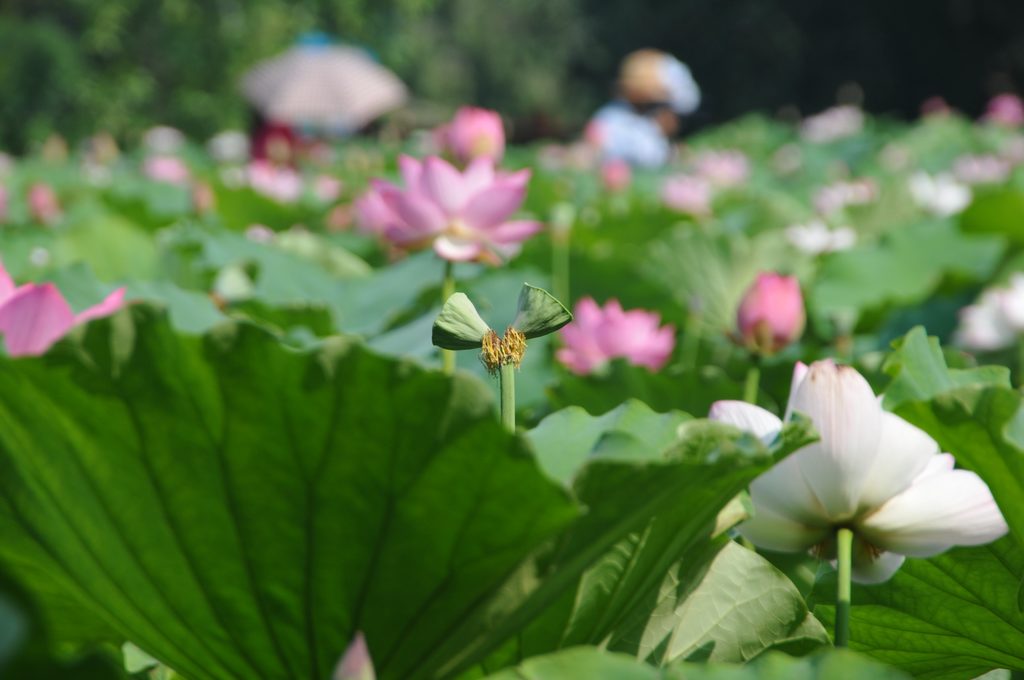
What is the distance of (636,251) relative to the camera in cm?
276

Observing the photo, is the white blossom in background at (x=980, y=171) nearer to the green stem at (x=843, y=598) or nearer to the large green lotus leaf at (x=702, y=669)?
the green stem at (x=843, y=598)

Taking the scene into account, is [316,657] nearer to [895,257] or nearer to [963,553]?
[963,553]

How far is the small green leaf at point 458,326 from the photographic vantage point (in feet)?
1.90

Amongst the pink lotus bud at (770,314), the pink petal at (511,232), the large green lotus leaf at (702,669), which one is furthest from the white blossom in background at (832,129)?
the large green lotus leaf at (702,669)

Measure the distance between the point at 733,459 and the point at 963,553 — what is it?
25 cm

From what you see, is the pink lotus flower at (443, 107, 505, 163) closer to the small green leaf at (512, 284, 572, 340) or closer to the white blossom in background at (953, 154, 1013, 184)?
the small green leaf at (512, 284, 572, 340)

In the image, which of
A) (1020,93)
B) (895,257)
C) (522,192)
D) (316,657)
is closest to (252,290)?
(522,192)

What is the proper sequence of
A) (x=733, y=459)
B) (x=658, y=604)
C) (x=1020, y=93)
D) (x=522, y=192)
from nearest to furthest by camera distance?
(x=733, y=459)
(x=658, y=604)
(x=522, y=192)
(x=1020, y=93)

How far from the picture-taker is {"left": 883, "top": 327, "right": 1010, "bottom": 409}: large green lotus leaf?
71 centimetres

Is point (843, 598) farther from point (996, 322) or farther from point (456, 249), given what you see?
point (996, 322)

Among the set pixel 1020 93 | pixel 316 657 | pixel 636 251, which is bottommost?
pixel 316 657

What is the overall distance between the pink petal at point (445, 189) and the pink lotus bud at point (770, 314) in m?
0.33

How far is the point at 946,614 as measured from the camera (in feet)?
2.42

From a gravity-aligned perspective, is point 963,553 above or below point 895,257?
below
